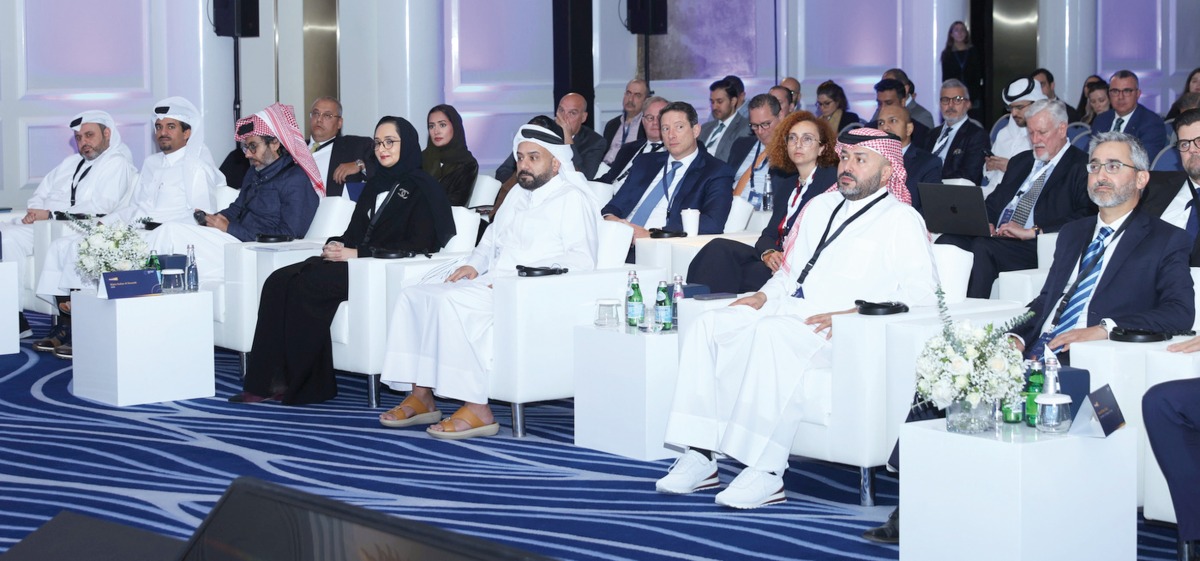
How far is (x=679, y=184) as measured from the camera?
23.7 ft

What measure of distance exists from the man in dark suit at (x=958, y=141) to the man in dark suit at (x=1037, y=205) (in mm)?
1662

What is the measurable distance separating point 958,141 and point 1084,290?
176 inches

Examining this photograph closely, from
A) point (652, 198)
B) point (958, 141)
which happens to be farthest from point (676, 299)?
point (958, 141)

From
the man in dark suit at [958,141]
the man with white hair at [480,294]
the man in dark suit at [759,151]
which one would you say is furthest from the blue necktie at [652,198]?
the man in dark suit at [958,141]

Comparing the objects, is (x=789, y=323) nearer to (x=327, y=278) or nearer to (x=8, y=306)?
(x=327, y=278)

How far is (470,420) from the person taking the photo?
569cm

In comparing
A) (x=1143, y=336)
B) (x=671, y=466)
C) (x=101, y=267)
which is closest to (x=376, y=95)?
(x=101, y=267)

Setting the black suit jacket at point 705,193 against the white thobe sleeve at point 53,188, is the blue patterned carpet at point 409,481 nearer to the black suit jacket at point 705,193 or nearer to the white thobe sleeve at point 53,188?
the black suit jacket at point 705,193

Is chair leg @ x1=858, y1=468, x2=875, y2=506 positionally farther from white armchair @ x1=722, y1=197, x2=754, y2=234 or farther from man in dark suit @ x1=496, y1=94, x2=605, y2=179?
man in dark suit @ x1=496, y1=94, x2=605, y2=179

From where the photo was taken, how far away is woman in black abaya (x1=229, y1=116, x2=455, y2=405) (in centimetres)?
641

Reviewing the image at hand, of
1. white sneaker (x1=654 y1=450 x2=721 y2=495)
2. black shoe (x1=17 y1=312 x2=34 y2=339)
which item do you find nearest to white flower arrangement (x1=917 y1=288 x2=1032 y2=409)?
white sneaker (x1=654 y1=450 x2=721 y2=495)

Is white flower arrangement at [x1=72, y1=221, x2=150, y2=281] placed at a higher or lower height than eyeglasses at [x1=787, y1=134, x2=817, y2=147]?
lower

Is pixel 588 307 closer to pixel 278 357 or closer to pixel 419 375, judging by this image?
pixel 419 375

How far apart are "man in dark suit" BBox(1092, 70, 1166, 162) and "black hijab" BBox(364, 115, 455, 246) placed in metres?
4.78
